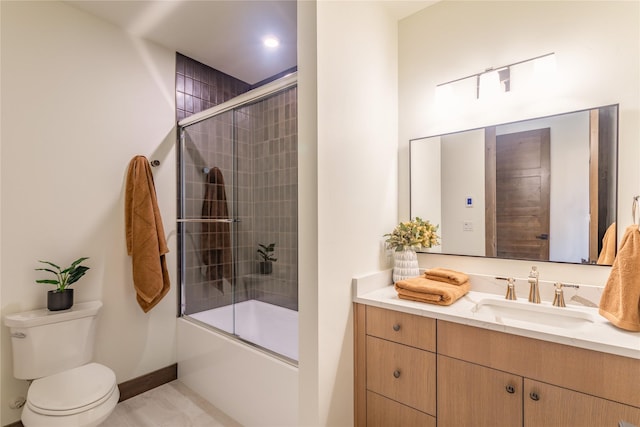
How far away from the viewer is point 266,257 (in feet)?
8.55

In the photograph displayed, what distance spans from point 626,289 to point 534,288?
36 centimetres

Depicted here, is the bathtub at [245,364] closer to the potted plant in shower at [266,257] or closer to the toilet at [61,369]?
the potted plant in shower at [266,257]

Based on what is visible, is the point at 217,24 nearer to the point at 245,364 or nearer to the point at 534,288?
the point at 245,364

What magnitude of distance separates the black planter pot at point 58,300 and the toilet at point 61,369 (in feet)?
0.10

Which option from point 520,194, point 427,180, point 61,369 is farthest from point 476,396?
point 61,369

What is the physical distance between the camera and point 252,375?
1.80m

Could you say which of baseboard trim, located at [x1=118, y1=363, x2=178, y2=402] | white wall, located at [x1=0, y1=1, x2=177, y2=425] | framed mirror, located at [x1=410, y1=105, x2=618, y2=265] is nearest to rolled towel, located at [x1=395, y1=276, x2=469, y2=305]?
framed mirror, located at [x1=410, y1=105, x2=618, y2=265]

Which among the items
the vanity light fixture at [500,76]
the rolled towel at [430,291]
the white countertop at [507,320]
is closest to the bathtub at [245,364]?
the white countertop at [507,320]

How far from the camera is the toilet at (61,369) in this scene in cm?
146

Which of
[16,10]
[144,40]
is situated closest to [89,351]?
[16,10]

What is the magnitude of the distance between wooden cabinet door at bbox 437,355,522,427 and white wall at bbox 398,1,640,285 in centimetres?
66

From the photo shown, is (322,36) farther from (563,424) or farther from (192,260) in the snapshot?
(192,260)

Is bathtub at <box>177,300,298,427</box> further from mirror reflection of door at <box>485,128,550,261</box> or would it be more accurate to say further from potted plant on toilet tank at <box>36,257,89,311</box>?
mirror reflection of door at <box>485,128,550,261</box>

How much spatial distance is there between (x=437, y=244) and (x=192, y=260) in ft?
6.41
